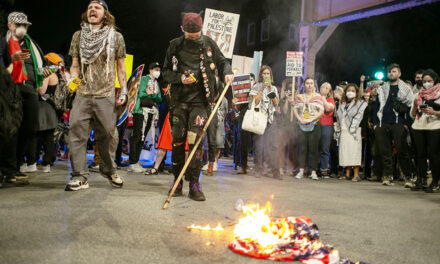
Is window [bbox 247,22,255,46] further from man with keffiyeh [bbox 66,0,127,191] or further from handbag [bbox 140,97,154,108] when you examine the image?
man with keffiyeh [bbox 66,0,127,191]

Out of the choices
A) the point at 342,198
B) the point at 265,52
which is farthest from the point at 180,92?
the point at 265,52

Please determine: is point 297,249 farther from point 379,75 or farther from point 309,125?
point 379,75

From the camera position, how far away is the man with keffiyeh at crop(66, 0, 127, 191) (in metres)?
4.76

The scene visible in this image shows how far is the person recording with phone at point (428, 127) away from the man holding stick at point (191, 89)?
4091 mm

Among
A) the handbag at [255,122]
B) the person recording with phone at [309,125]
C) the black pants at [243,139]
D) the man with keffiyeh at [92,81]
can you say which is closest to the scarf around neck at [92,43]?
the man with keffiyeh at [92,81]

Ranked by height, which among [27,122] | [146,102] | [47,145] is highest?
[146,102]

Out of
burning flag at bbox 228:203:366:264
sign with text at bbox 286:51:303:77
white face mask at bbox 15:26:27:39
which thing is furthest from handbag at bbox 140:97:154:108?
burning flag at bbox 228:203:366:264

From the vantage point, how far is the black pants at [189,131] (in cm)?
460

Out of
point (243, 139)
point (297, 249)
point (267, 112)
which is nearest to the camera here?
point (297, 249)

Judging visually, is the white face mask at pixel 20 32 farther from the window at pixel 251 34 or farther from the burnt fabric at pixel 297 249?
the window at pixel 251 34

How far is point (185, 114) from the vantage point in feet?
15.4

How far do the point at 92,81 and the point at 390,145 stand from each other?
6415 mm

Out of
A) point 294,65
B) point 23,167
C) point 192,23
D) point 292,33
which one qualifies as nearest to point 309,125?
point 294,65

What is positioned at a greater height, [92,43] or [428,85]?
[92,43]
